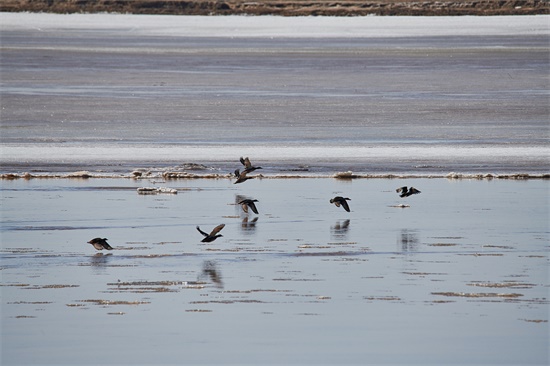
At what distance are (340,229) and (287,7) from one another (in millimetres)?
62324

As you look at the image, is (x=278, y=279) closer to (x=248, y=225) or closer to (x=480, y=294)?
(x=480, y=294)

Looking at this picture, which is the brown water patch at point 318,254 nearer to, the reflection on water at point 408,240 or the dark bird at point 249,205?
the reflection on water at point 408,240

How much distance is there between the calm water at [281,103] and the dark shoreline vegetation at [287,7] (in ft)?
71.7

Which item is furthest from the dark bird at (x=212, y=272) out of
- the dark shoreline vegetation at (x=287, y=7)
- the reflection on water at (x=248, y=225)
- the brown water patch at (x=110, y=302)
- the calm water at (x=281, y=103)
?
the dark shoreline vegetation at (x=287, y=7)

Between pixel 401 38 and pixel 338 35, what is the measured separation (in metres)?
3.26

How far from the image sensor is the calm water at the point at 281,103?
53.6 ft

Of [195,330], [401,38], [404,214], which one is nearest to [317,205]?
[404,214]

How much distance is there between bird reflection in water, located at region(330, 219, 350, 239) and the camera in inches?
403

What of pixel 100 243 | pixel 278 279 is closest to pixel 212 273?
pixel 278 279

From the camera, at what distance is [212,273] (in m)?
8.54

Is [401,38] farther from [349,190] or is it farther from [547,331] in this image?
[547,331]

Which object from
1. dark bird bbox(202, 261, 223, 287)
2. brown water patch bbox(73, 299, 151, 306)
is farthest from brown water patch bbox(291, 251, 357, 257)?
brown water patch bbox(73, 299, 151, 306)

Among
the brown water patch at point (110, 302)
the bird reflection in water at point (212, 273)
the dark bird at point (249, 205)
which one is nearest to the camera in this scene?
the brown water patch at point (110, 302)

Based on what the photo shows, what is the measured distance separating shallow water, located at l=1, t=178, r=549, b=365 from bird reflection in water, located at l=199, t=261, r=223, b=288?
1 centimetres
